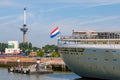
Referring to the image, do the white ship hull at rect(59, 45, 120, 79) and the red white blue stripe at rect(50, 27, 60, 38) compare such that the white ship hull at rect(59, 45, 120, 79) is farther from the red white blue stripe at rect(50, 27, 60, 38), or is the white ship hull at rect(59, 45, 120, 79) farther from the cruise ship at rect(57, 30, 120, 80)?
the red white blue stripe at rect(50, 27, 60, 38)

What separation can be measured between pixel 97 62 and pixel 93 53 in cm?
149

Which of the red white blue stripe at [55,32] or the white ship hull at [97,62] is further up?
the red white blue stripe at [55,32]

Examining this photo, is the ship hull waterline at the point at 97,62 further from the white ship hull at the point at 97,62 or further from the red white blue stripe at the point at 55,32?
the red white blue stripe at the point at 55,32

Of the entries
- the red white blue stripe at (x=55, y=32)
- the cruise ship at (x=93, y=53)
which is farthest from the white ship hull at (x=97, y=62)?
the red white blue stripe at (x=55, y=32)

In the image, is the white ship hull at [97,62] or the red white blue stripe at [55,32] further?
the red white blue stripe at [55,32]

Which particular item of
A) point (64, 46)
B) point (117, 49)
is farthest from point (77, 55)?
point (117, 49)

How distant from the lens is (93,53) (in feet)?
180

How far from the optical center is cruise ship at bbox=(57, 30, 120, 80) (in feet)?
174

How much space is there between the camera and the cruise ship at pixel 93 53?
5316cm

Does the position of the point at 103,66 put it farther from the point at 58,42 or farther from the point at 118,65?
the point at 58,42

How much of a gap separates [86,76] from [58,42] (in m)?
8.11

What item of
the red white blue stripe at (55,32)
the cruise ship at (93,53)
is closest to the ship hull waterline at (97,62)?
the cruise ship at (93,53)

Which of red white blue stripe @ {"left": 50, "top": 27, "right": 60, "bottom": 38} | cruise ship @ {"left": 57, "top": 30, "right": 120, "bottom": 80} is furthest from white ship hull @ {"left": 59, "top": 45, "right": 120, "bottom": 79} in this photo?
red white blue stripe @ {"left": 50, "top": 27, "right": 60, "bottom": 38}

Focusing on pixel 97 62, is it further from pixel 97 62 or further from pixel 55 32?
pixel 55 32
